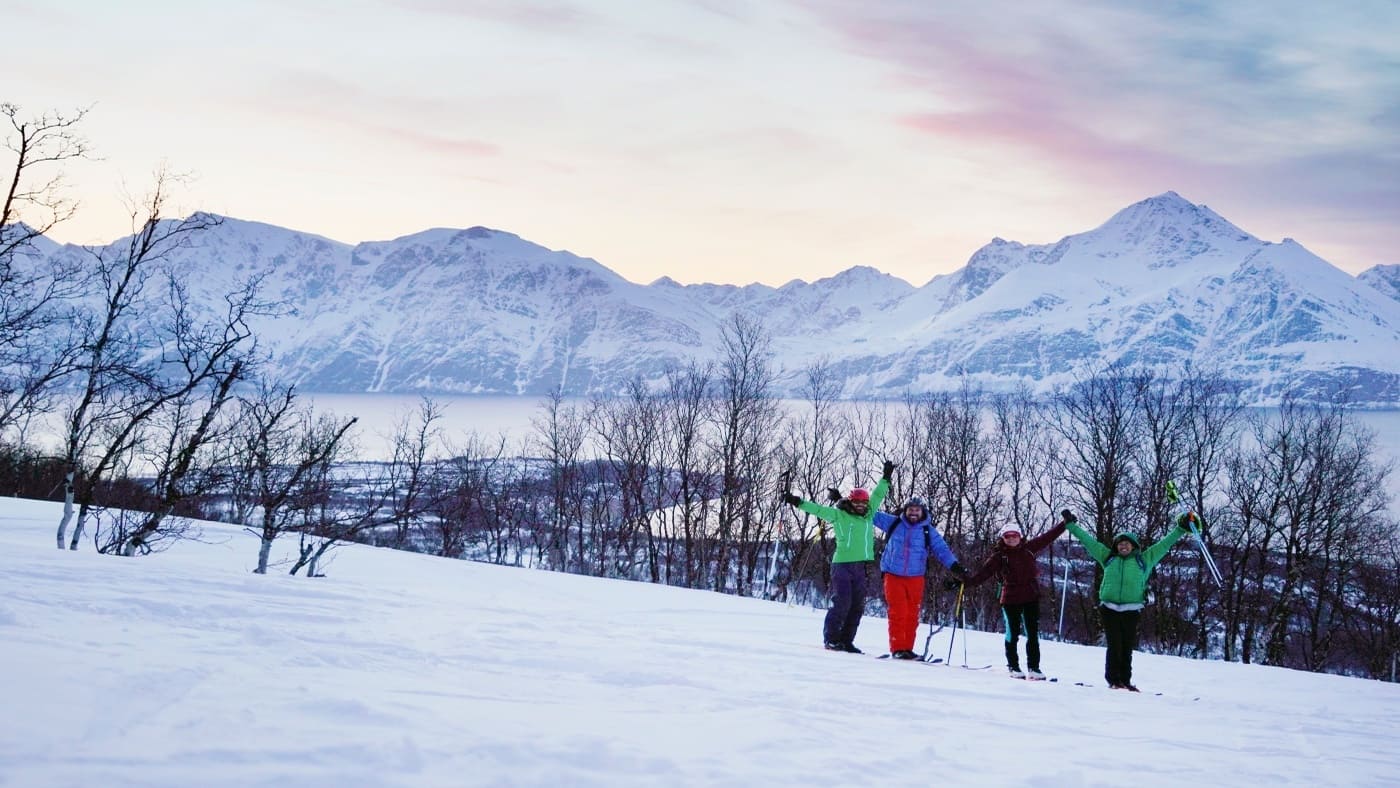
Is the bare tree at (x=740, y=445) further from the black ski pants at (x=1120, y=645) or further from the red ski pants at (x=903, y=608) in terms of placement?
the black ski pants at (x=1120, y=645)

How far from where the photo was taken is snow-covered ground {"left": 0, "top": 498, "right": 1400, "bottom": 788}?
4266mm

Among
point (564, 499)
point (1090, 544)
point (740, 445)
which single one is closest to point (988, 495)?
point (740, 445)

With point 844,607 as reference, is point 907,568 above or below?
above

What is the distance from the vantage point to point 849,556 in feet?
36.7

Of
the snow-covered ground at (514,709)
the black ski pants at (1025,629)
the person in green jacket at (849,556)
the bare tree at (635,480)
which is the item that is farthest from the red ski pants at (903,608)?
the bare tree at (635,480)

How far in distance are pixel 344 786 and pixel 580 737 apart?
137 centimetres

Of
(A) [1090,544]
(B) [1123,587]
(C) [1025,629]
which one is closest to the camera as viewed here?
(B) [1123,587]

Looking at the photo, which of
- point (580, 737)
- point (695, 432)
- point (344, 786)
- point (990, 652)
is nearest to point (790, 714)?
point (580, 737)

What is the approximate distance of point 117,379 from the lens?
16.2 m

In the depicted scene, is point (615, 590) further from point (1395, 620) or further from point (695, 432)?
point (1395, 620)

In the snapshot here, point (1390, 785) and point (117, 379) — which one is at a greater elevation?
point (117, 379)

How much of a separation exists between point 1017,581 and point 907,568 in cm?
167

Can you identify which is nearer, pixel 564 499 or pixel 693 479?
pixel 693 479

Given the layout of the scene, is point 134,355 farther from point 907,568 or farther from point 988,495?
point 988,495
